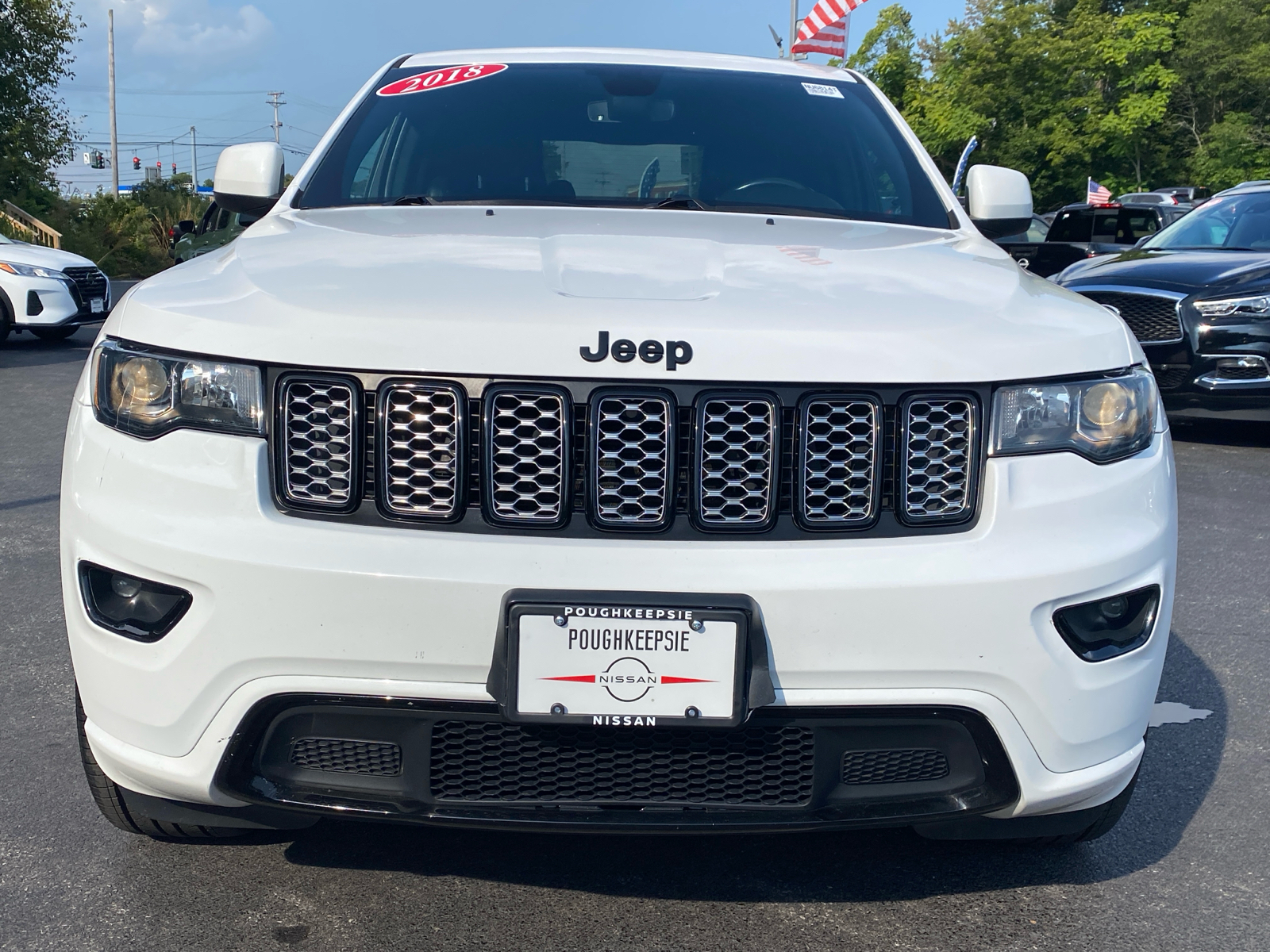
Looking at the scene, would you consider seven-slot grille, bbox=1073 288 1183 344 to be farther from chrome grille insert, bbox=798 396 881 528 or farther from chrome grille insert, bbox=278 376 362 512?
chrome grille insert, bbox=278 376 362 512

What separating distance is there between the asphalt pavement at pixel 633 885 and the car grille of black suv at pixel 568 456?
0.73m

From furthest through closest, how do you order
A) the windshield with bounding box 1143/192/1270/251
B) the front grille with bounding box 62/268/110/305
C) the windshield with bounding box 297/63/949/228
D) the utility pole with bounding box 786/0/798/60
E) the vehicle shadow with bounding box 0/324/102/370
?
the utility pole with bounding box 786/0/798/60 < the front grille with bounding box 62/268/110/305 < the vehicle shadow with bounding box 0/324/102/370 < the windshield with bounding box 1143/192/1270/251 < the windshield with bounding box 297/63/949/228

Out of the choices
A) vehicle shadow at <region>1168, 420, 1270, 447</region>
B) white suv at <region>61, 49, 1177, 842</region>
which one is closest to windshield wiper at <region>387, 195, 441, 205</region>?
white suv at <region>61, 49, 1177, 842</region>

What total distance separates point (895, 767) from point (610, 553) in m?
0.63

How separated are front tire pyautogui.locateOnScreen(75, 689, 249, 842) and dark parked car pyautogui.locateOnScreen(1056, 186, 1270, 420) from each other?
6.80 metres

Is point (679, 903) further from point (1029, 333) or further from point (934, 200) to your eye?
point (934, 200)

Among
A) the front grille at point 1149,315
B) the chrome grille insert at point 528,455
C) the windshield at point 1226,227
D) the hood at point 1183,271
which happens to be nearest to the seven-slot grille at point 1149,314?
the front grille at point 1149,315

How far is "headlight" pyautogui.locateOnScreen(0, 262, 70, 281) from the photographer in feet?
43.5

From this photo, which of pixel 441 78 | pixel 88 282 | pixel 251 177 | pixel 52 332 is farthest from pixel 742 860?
pixel 52 332

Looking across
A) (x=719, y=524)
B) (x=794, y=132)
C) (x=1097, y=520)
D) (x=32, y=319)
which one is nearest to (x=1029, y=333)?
(x=1097, y=520)

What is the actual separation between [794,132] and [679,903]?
2.17m

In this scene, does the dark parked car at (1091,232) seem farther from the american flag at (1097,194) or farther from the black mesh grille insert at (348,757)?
the american flag at (1097,194)

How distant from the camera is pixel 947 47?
5797cm

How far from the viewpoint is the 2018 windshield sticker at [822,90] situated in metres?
3.83
